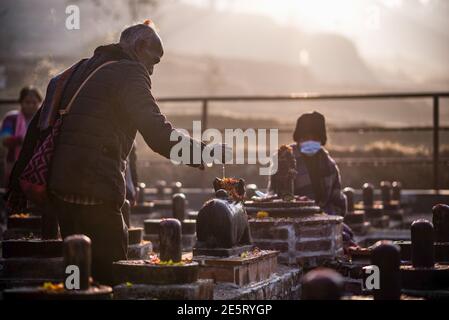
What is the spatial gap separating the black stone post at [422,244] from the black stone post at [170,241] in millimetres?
1731

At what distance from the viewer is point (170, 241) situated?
5707 millimetres

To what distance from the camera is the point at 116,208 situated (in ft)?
20.1

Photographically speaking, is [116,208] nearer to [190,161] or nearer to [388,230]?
[190,161]

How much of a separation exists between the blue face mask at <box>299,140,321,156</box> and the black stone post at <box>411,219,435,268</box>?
3.17 metres

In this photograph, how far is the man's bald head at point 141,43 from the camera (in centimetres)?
624

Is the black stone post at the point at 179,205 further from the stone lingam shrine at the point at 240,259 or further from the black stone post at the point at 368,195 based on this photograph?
the black stone post at the point at 368,195

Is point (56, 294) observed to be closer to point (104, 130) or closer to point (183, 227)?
point (104, 130)

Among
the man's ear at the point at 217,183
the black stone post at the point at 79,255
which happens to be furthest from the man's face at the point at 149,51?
the black stone post at the point at 79,255

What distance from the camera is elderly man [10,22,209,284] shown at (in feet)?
19.5

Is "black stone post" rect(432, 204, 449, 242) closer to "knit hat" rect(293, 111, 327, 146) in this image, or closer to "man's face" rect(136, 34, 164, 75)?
"knit hat" rect(293, 111, 327, 146)

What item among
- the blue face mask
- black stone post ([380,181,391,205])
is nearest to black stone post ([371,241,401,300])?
the blue face mask

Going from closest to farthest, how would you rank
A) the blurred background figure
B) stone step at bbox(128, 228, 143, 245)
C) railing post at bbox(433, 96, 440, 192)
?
stone step at bbox(128, 228, 143, 245) → the blurred background figure → railing post at bbox(433, 96, 440, 192)

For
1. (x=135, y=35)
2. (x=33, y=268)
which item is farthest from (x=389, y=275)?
(x=33, y=268)

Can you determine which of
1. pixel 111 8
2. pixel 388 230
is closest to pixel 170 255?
pixel 388 230
